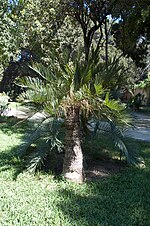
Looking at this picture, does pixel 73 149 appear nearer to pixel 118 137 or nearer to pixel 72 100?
pixel 72 100

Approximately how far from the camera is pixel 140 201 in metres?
3.69

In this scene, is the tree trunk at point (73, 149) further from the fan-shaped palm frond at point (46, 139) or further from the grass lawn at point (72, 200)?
the fan-shaped palm frond at point (46, 139)

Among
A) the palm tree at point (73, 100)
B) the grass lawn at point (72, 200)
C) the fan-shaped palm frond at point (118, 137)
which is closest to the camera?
the grass lawn at point (72, 200)

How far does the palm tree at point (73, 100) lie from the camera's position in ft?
13.4

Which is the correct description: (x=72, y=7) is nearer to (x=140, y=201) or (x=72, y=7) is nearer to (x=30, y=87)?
(x=30, y=87)

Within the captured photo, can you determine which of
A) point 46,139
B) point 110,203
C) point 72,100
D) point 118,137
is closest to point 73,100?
point 72,100

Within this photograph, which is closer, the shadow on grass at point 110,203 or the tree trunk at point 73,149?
the shadow on grass at point 110,203

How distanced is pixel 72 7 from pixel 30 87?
1008 cm

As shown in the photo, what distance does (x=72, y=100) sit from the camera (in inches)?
164

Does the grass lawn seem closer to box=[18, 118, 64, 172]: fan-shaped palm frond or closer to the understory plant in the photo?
box=[18, 118, 64, 172]: fan-shaped palm frond

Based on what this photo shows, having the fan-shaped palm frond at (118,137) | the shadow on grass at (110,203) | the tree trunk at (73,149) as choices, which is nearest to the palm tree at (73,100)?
the tree trunk at (73,149)

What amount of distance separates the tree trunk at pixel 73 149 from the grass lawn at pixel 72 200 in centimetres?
17

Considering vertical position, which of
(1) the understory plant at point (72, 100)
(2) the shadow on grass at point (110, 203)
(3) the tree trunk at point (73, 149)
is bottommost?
(2) the shadow on grass at point (110, 203)

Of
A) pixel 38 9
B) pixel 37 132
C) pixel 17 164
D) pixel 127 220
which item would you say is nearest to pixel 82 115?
pixel 37 132
